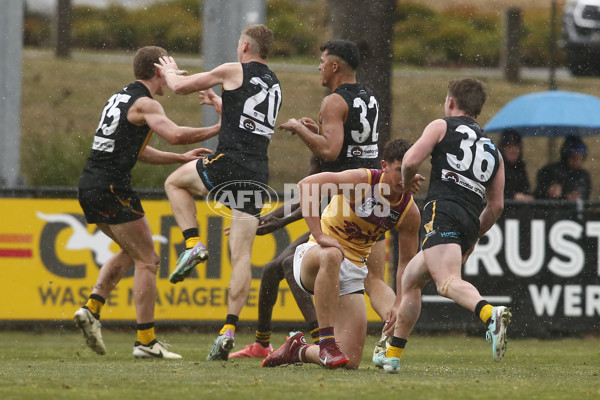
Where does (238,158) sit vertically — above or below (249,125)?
below

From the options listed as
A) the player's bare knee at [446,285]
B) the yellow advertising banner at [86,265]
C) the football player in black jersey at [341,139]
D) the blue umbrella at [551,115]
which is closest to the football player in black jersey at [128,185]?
the football player in black jersey at [341,139]

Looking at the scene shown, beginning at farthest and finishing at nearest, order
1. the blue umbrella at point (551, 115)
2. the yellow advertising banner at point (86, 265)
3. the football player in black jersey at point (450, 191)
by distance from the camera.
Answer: the blue umbrella at point (551, 115), the yellow advertising banner at point (86, 265), the football player in black jersey at point (450, 191)

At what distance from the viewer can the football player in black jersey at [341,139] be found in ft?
25.4

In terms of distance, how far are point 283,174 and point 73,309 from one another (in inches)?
270

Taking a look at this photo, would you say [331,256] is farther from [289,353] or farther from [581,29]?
[581,29]

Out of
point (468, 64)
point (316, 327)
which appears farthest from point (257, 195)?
point (468, 64)

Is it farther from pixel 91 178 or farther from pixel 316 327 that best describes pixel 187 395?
pixel 91 178

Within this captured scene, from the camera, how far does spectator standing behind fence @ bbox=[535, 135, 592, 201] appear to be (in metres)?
11.4

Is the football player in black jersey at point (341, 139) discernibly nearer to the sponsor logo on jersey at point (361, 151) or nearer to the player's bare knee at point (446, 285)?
the sponsor logo on jersey at point (361, 151)

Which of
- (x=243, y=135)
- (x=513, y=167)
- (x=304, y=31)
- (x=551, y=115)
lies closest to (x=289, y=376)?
(x=243, y=135)

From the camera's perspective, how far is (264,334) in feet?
27.7

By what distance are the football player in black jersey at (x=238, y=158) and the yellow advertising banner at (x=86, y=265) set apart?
8.32ft

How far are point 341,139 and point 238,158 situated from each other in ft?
2.60

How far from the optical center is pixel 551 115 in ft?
41.0
